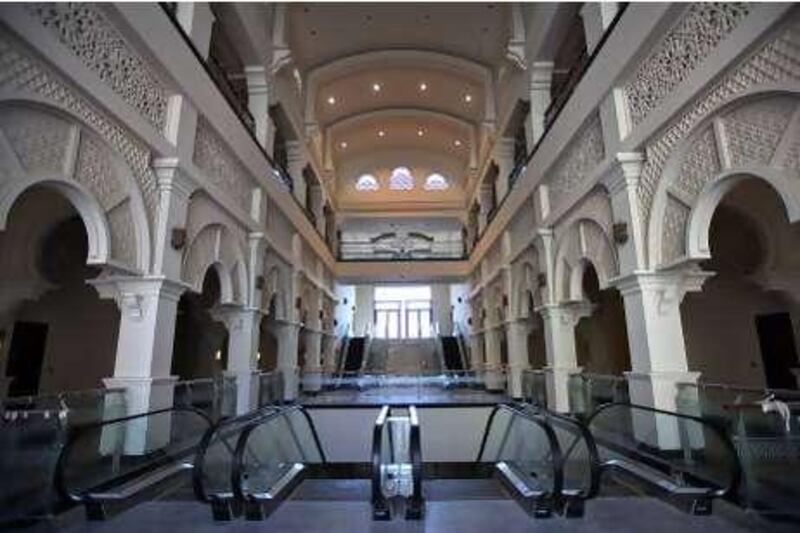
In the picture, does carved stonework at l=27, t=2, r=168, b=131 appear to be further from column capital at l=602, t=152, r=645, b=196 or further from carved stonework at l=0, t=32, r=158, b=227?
column capital at l=602, t=152, r=645, b=196

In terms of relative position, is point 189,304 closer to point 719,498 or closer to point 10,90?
point 10,90

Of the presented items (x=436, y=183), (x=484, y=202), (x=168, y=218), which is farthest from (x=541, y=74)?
(x=436, y=183)

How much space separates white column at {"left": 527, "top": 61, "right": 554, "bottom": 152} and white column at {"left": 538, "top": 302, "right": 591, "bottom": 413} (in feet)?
12.1

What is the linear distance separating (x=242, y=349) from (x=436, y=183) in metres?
15.4

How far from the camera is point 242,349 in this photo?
28.2 feet

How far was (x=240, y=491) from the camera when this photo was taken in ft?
11.5

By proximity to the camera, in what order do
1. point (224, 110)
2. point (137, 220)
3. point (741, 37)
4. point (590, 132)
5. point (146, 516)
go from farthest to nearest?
1. point (224, 110)
2. point (590, 132)
3. point (137, 220)
4. point (741, 37)
5. point (146, 516)

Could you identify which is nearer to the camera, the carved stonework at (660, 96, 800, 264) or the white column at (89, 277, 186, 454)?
the carved stonework at (660, 96, 800, 264)

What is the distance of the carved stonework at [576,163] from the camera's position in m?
6.84

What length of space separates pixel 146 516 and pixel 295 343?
8490mm

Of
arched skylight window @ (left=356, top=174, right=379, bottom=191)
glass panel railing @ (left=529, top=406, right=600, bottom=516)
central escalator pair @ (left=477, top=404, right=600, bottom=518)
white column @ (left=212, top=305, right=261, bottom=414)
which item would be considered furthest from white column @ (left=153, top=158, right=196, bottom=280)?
arched skylight window @ (left=356, top=174, right=379, bottom=191)

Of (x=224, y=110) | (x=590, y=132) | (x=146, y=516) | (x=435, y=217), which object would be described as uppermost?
(x=435, y=217)

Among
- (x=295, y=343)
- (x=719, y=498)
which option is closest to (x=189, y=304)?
(x=295, y=343)

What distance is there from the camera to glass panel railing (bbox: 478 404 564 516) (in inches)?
138
